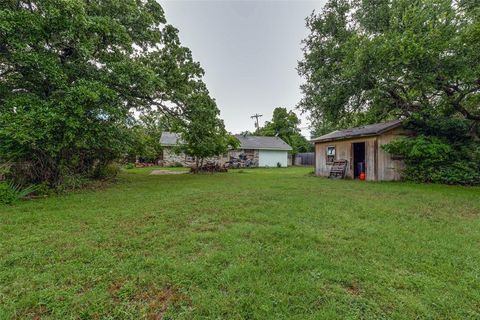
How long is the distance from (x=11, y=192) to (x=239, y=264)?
20.9ft

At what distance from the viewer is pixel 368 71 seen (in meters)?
8.43

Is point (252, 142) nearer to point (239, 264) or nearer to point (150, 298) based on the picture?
point (239, 264)

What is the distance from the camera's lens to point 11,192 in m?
5.78

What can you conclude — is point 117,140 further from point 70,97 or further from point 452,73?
point 452,73

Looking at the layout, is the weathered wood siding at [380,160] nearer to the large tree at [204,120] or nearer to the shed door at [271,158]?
the large tree at [204,120]

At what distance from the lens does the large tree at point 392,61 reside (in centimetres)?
739

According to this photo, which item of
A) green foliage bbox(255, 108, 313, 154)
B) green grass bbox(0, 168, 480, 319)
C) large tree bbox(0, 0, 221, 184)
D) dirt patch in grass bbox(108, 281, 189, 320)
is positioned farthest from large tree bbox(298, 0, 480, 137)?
green foliage bbox(255, 108, 313, 154)

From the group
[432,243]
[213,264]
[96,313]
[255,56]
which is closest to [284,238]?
[213,264]

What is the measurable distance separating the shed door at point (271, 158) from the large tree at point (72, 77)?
15.3 metres

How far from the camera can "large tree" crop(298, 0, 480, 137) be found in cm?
739

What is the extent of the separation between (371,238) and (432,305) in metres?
1.48

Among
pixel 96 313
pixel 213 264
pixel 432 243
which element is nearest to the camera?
pixel 96 313

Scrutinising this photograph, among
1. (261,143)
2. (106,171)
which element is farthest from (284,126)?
(106,171)

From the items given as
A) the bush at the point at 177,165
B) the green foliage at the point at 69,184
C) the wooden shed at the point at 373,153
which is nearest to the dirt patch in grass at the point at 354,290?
the green foliage at the point at 69,184
